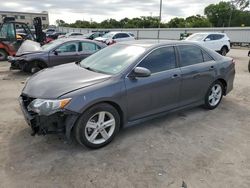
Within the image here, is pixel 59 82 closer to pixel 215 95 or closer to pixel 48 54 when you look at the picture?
pixel 215 95

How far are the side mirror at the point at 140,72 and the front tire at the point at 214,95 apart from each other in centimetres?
202

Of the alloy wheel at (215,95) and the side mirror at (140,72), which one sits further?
the alloy wheel at (215,95)

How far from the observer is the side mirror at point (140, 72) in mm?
4057

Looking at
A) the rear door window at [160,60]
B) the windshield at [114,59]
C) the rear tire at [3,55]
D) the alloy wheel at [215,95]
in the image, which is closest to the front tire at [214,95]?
the alloy wheel at [215,95]

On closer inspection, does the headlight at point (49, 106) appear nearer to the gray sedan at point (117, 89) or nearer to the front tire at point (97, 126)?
the gray sedan at point (117, 89)

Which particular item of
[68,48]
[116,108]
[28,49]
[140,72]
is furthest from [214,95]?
[28,49]

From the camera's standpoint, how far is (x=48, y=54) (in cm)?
920

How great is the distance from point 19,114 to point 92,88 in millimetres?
2283

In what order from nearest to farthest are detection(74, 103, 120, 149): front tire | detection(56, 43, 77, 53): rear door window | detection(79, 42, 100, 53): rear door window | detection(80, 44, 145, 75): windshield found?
detection(74, 103, 120, 149): front tire
detection(80, 44, 145, 75): windshield
detection(56, 43, 77, 53): rear door window
detection(79, 42, 100, 53): rear door window

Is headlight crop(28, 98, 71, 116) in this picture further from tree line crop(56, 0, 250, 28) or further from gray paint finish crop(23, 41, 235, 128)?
tree line crop(56, 0, 250, 28)

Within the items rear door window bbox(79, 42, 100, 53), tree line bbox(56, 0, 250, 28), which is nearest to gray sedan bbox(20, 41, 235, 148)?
rear door window bbox(79, 42, 100, 53)

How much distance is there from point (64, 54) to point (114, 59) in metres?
5.36

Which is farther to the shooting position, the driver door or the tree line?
the tree line

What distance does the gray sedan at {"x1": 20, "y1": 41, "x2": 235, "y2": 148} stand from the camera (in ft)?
11.8
